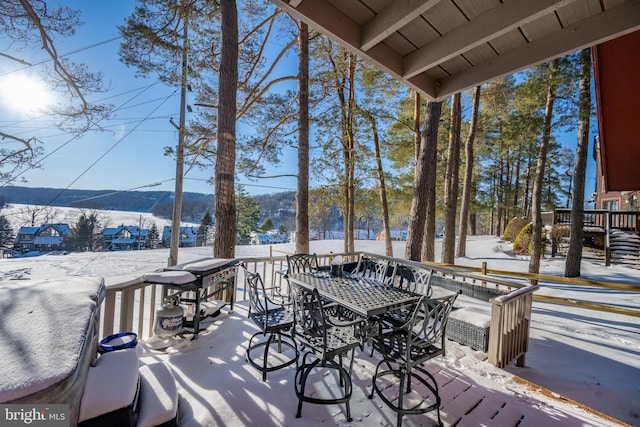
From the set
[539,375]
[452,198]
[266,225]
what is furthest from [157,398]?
[266,225]

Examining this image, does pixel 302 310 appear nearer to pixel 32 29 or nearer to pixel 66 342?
pixel 66 342

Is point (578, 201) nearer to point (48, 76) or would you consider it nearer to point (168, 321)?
point (168, 321)

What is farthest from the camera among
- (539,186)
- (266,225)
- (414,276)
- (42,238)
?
(266,225)

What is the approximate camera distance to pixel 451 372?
8.66 feet

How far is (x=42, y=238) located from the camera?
54.3 feet

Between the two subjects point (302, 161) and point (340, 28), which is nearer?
point (340, 28)

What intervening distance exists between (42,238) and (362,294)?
22.7 m

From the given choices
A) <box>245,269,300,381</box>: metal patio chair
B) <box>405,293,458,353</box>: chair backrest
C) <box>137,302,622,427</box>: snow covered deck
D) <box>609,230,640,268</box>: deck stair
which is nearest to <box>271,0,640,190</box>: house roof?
<box>405,293,458,353</box>: chair backrest

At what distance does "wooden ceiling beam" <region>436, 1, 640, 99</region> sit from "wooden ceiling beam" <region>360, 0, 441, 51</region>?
3.39 feet

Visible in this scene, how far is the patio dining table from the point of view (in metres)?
2.19

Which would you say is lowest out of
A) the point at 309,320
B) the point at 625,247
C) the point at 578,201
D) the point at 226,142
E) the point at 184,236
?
the point at 184,236

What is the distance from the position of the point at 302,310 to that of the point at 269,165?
24.6 feet

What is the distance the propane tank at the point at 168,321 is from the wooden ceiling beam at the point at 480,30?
3.37 metres

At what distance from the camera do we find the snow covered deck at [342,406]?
1.94 metres
